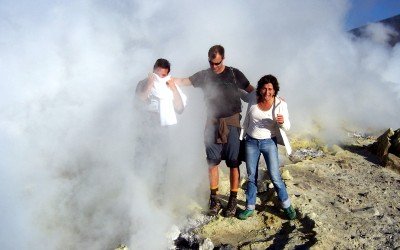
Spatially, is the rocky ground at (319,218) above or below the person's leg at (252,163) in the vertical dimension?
below

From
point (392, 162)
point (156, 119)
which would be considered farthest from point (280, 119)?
point (392, 162)

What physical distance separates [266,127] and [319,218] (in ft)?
3.48

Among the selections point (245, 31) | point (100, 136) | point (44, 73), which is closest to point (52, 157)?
point (100, 136)

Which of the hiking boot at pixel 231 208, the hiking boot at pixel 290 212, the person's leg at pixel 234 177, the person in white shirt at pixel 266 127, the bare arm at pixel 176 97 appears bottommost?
the hiking boot at pixel 290 212

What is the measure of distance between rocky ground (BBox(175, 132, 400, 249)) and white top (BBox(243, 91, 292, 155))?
755 mm

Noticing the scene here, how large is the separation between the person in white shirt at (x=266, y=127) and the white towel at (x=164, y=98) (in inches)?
27.7

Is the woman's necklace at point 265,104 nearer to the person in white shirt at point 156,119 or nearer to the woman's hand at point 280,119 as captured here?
the woman's hand at point 280,119

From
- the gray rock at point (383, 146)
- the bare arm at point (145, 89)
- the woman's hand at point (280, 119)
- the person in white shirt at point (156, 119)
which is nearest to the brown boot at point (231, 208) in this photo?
the person in white shirt at point (156, 119)

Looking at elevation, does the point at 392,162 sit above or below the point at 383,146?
below

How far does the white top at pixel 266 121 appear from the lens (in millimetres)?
3613

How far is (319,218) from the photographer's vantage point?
3932 millimetres

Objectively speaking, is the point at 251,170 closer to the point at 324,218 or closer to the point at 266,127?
the point at 266,127

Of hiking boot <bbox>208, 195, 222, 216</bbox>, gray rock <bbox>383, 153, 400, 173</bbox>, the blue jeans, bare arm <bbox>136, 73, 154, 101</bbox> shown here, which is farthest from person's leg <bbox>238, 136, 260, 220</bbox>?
gray rock <bbox>383, 153, 400, 173</bbox>

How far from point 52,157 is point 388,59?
11.1 meters
